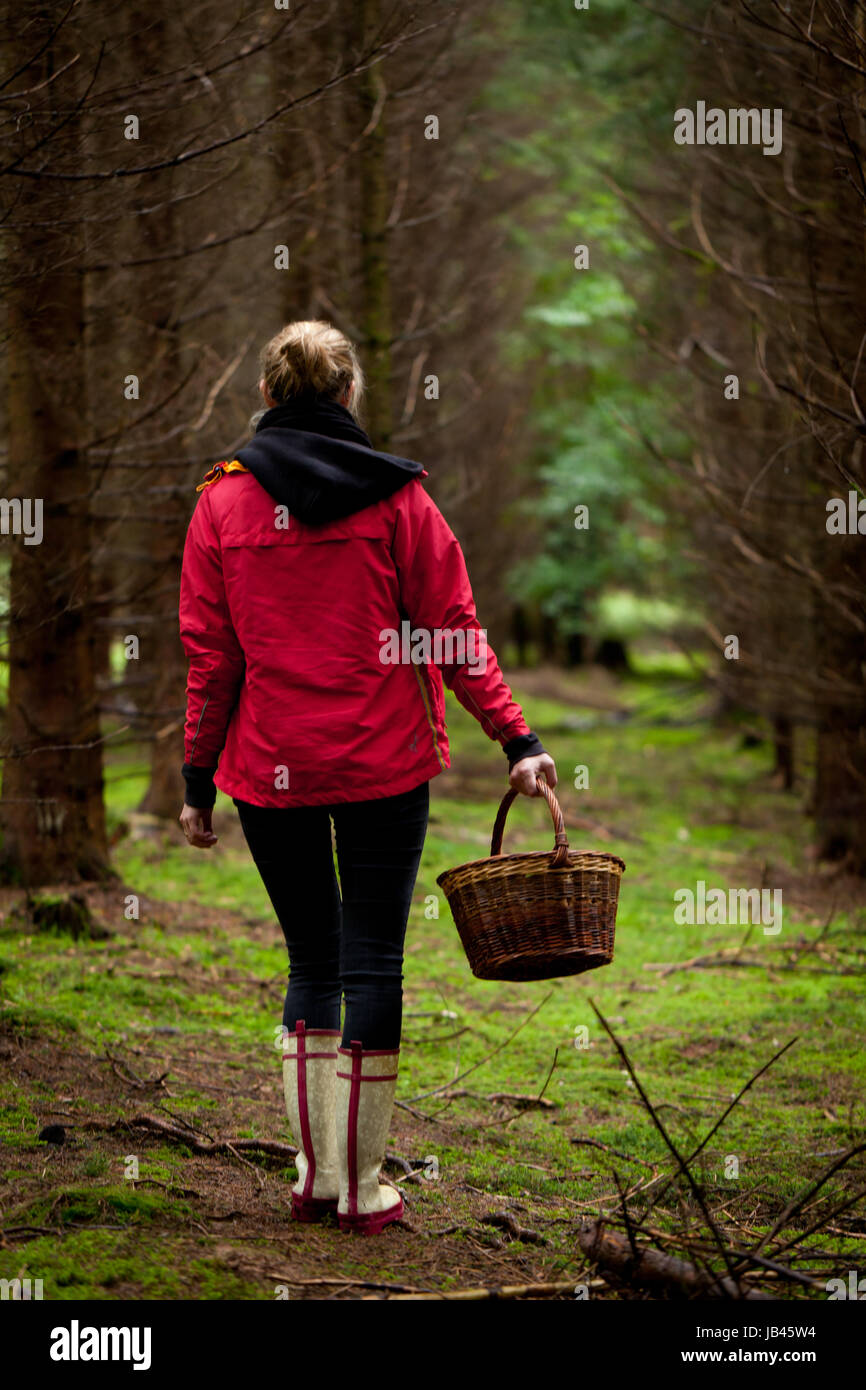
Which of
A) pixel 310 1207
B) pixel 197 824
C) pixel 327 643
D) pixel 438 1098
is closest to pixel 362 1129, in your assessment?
pixel 310 1207

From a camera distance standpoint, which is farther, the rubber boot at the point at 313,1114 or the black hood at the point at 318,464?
the rubber boot at the point at 313,1114

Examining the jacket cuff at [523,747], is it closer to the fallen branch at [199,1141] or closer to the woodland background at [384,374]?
the woodland background at [384,374]

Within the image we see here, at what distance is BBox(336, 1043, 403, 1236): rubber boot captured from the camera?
337 cm

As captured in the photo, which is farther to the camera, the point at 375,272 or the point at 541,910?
the point at 375,272

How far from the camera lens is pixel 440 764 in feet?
11.3

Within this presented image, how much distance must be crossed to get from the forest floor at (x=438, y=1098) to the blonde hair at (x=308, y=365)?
6.97 feet

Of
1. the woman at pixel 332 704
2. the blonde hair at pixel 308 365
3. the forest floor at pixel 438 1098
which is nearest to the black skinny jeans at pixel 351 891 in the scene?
the woman at pixel 332 704

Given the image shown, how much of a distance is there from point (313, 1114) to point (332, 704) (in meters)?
1.07

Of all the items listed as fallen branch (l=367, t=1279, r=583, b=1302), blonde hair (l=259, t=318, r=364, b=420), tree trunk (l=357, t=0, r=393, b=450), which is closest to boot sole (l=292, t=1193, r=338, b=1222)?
fallen branch (l=367, t=1279, r=583, b=1302)

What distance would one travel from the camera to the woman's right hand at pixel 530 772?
11.2ft

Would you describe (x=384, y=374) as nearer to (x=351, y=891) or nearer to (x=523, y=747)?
(x=523, y=747)

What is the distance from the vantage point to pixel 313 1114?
346cm

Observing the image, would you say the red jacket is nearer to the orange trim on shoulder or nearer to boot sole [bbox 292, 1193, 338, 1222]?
the orange trim on shoulder
